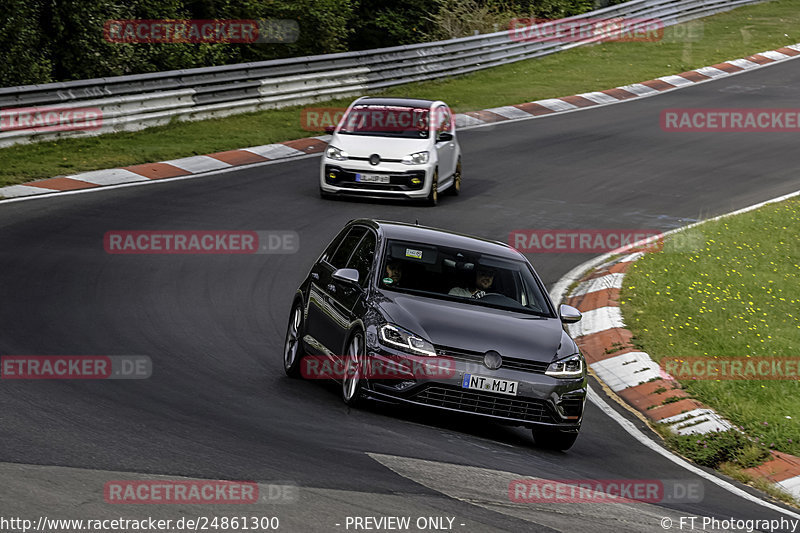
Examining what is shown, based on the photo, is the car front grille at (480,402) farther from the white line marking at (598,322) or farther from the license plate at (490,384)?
the white line marking at (598,322)

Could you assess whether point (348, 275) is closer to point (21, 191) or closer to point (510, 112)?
point (21, 191)

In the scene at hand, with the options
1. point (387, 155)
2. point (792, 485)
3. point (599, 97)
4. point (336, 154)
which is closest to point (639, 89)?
point (599, 97)

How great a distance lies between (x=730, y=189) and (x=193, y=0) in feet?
47.0

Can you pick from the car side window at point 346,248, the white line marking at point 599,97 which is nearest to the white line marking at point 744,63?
the white line marking at point 599,97

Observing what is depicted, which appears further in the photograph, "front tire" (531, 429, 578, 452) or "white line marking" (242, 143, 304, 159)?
"white line marking" (242, 143, 304, 159)

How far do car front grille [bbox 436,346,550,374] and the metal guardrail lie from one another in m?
14.1

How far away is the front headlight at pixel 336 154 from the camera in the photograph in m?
19.7

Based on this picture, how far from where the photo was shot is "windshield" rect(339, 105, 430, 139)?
20234 millimetres

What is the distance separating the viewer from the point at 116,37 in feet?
86.3

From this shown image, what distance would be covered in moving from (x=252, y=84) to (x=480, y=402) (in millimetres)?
18280

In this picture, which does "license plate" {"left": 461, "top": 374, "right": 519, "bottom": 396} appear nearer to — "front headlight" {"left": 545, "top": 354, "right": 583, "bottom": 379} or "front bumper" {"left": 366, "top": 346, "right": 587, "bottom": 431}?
"front bumper" {"left": 366, "top": 346, "right": 587, "bottom": 431}

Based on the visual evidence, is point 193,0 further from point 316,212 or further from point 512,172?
→ point 316,212

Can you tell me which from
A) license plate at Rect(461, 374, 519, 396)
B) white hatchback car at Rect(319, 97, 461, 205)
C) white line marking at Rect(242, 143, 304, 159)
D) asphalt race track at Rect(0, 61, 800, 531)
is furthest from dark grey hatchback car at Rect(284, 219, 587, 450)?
white line marking at Rect(242, 143, 304, 159)

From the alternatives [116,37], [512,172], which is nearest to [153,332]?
[512,172]
